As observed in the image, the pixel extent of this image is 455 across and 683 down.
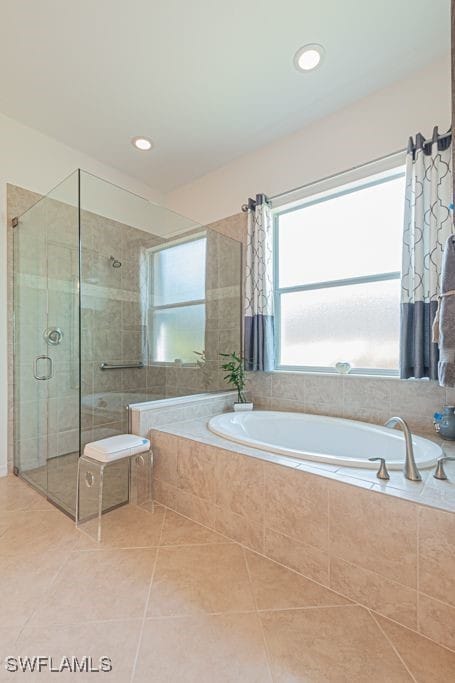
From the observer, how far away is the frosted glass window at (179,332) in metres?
3.04

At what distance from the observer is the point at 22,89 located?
220 centimetres

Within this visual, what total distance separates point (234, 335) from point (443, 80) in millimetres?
2339

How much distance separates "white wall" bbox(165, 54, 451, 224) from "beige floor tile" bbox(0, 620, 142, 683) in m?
2.97

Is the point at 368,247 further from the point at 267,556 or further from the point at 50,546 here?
the point at 50,546

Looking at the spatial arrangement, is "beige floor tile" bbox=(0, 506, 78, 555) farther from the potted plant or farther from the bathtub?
the potted plant

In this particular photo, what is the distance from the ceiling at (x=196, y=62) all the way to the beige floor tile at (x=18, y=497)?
9.27 ft

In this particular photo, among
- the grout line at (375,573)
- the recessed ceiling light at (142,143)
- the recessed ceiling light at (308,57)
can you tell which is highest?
the recessed ceiling light at (308,57)

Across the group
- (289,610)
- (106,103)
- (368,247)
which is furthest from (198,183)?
(289,610)

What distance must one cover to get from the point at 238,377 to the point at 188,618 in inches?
69.8

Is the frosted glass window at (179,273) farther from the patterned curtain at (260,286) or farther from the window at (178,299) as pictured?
the patterned curtain at (260,286)

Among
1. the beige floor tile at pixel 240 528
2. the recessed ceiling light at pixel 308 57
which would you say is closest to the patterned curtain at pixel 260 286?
the recessed ceiling light at pixel 308 57

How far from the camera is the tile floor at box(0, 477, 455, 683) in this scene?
99 centimetres

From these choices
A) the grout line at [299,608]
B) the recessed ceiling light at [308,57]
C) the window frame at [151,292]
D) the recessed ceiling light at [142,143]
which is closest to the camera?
the grout line at [299,608]

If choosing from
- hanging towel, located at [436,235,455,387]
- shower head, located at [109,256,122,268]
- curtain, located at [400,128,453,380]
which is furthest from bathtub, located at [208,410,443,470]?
shower head, located at [109,256,122,268]
